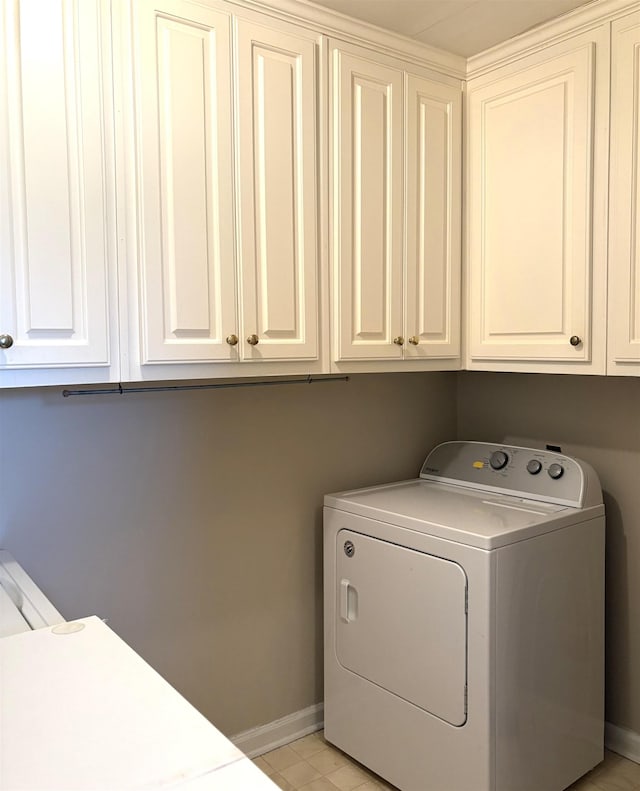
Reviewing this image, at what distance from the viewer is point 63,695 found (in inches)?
42.2

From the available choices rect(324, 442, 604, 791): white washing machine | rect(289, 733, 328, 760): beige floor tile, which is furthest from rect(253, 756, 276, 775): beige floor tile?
rect(324, 442, 604, 791): white washing machine

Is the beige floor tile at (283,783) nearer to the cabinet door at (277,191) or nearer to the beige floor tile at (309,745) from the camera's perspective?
the beige floor tile at (309,745)

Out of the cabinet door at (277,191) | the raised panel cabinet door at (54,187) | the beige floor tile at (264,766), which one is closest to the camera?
the raised panel cabinet door at (54,187)

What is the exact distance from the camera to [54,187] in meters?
1.50

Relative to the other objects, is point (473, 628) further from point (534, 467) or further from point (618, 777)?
point (618, 777)

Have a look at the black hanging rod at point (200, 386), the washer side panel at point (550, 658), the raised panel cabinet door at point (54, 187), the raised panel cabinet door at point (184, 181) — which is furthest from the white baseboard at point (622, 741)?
the raised panel cabinet door at point (54, 187)

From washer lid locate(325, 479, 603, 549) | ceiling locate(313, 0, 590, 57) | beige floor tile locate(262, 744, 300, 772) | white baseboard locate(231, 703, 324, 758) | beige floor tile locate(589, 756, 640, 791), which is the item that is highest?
ceiling locate(313, 0, 590, 57)

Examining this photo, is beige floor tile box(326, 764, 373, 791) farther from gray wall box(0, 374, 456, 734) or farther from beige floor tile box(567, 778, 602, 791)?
beige floor tile box(567, 778, 602, 791)

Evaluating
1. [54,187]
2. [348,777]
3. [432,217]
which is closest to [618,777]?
[348,777]

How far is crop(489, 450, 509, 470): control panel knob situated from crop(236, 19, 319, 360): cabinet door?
88 centimetres

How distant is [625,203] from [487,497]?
104cm

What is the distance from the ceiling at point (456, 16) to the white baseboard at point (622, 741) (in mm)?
2342

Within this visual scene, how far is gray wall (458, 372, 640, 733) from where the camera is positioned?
7.51ft

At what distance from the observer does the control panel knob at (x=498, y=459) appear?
240cm
